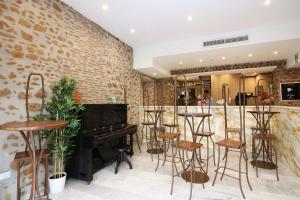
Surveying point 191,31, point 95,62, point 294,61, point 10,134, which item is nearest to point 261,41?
point 191,31

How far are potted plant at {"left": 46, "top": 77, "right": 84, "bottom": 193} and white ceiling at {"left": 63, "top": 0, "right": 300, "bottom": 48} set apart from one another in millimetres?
1912

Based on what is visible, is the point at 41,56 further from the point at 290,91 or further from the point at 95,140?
the point at 290,91

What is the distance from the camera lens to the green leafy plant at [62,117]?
2.56m

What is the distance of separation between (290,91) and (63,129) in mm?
8380

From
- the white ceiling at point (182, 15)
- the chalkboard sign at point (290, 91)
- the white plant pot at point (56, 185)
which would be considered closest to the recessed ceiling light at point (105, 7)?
the white ceiling at point (182, 15)

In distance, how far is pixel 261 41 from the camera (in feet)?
14.7

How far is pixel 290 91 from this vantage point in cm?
680

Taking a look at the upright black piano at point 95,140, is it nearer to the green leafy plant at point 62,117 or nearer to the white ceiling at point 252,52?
the green leafy plant at point 62,117

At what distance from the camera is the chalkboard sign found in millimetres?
6691

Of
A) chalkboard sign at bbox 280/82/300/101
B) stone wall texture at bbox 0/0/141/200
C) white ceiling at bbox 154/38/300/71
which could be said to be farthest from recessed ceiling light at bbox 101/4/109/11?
chalkboard sign at bbox 280/82/300/101

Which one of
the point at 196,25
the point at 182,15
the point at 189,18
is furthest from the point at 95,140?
the point at 196,25

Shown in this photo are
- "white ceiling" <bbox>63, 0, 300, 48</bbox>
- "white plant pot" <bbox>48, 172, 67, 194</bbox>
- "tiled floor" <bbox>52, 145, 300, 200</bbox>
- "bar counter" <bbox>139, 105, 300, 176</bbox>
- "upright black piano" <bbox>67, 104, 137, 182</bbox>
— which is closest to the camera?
"tiled floor" <bbox>52, 145, 300, 200</bbox>

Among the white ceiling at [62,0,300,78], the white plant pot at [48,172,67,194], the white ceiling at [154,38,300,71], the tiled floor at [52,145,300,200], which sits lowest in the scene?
the tiled floor at [52,145,300,200]

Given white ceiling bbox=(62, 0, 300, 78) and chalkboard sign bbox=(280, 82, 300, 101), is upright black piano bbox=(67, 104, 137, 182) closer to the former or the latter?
white ceiling bbox=(62, 0, 300, 78)
